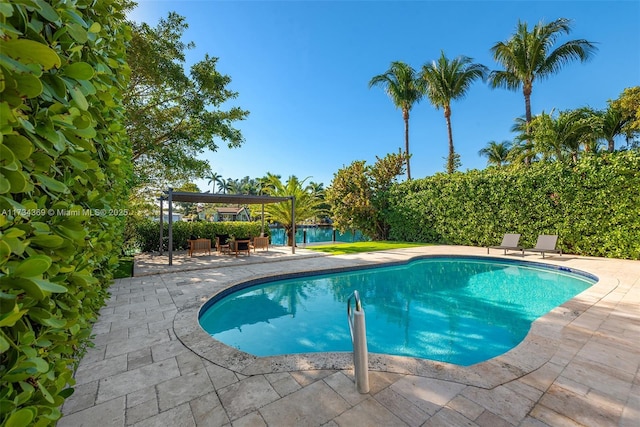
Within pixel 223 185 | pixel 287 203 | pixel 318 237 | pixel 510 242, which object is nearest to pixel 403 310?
pixel 510 242

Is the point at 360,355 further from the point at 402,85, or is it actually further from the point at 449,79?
the point at 402,85

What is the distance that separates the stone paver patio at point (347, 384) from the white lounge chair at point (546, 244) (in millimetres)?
7389

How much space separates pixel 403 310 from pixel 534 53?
63.4 feet

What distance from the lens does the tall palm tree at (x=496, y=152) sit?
30138mm

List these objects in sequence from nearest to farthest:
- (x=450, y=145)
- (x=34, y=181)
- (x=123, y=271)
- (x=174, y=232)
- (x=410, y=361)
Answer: (x=34, y=181), (x=410, y=361), (x=123, y=271), (x=174, y=232), (x=450, y=145)

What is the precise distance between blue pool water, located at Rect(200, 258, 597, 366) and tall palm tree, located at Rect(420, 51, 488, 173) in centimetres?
1296

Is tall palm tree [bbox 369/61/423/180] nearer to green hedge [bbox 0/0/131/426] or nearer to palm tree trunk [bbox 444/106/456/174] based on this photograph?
palm tree trunk [bbox 444/106/456/174]

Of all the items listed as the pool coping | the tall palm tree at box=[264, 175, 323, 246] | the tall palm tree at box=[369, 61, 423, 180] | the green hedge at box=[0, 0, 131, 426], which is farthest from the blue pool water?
the tall palm tree at box=[369, 61, 423, 180]

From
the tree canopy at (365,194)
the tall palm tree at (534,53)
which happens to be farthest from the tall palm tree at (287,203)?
the tall palm tree at (534,53)

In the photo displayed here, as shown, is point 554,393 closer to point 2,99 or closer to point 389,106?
point 2,99

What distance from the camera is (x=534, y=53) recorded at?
1642cm

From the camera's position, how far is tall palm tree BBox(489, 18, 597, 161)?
1586 cm

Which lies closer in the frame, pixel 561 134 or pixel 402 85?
pixel 561 134

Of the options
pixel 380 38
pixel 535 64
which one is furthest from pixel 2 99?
pixel 535 64
